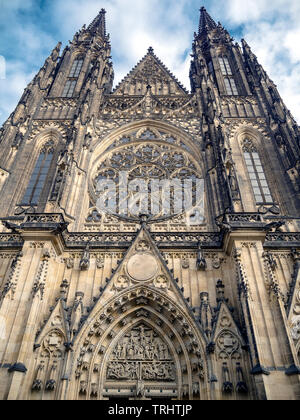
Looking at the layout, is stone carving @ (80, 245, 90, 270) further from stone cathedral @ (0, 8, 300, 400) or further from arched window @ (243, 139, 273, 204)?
arched window @ (243, 139, 273, 204)

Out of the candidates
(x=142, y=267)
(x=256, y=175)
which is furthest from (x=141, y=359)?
(x=256, y=175)

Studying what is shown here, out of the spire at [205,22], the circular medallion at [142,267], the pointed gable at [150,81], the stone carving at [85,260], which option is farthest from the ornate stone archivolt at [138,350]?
the spire at [205,22]

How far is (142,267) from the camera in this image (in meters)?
10.1

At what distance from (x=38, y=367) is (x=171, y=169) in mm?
9455

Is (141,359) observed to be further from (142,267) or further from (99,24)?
(99,24)

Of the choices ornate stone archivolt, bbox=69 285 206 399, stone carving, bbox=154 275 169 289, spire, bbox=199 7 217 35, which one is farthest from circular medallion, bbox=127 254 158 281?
spire, bbox=199 7 217 35

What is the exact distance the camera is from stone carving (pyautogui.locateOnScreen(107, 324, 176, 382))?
8.77 m

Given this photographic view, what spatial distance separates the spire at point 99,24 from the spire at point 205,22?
798 cm

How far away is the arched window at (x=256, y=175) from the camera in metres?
13.0

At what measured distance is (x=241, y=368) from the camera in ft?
26.3

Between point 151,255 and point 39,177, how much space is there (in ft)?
22.7

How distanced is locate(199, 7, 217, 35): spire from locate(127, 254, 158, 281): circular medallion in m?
21.0
